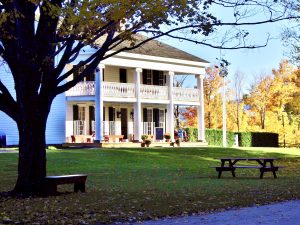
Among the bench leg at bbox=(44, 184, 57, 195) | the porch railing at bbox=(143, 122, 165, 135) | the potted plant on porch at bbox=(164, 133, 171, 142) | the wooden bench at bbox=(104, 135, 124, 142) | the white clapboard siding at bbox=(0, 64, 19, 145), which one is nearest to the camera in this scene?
the bench leg at bbox=(44, 184, 57, 195)

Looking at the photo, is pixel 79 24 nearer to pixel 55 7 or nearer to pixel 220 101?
pixel 55 7

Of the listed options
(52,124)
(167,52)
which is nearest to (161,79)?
(167,52)

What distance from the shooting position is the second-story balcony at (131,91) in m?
38.6

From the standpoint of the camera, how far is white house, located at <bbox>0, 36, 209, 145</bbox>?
38.7 metres

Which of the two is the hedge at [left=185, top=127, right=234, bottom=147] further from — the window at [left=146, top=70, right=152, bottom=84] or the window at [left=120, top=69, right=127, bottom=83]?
the window at [left=120, top=69, right=127, bottom=83]

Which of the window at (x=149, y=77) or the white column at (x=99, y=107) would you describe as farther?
the window at (x=149, y=77)

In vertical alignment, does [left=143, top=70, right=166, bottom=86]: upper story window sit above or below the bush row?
above

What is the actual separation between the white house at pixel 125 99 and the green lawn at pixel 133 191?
8.51 m

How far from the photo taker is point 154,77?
44281mm

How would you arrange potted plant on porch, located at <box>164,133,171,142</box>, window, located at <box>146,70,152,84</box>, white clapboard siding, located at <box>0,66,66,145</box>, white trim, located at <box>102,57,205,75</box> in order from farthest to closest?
window, located at <box>146,70,152,84</box>, potted plant on porch, located at <box>164,133,171,142</box>, white clapboard siding, located at <box>0,66,66,145</box>, white trim, located at <box>102,57,205,75</box>

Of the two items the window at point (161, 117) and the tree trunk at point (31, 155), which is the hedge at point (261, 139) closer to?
the window at point (161, 117)

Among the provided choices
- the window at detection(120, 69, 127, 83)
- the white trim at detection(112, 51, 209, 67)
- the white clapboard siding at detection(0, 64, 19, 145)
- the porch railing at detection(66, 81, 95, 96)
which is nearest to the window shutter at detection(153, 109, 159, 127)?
the window at detection(120, 69, 127, 83)

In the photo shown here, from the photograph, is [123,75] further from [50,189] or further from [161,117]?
[50,189]

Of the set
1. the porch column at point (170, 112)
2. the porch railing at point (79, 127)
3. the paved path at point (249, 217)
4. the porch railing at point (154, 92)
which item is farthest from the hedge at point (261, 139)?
the paved path at point (249, 217)
